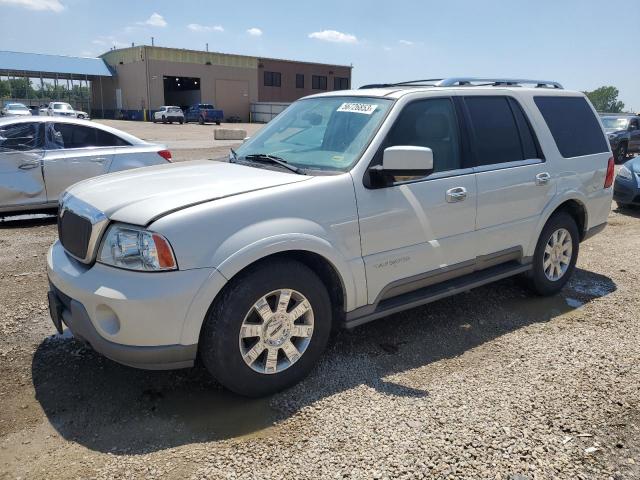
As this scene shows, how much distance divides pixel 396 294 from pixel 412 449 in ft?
4.01

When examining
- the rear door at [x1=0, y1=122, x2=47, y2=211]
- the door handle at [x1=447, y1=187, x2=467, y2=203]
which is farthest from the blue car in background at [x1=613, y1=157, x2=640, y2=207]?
the rear door at [x1=0, y1=122, x2=47, y2=211]

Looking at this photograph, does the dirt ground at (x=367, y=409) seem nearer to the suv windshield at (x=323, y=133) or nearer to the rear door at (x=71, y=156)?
the suv windshield at (x=323, y=133)

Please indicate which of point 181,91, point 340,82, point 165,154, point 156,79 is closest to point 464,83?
point 165,154

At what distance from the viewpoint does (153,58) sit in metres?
52.1

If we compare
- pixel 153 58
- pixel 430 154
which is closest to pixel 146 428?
pixel 430 154

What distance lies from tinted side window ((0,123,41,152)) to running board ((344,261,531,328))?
6.07m

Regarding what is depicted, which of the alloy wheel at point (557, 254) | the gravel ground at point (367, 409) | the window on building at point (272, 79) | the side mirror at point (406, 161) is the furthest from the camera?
the window on building at point (272, 79)

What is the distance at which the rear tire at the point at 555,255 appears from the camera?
4891 millimetres

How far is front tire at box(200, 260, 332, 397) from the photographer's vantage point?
2961 mm

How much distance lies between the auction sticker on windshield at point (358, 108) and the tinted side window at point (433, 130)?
0.23m

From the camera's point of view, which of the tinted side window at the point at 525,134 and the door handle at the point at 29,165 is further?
the door handle at the point at 29,165

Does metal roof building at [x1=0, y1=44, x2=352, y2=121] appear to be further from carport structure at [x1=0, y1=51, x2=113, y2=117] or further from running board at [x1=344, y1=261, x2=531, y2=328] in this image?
running board at [x1=344, y1=261, x2=531, y2=328]

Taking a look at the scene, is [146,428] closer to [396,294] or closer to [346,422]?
[346,422]

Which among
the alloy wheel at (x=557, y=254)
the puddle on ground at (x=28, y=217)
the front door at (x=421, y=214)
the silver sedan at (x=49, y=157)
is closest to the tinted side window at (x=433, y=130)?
the front door at (x=421, y=214)
